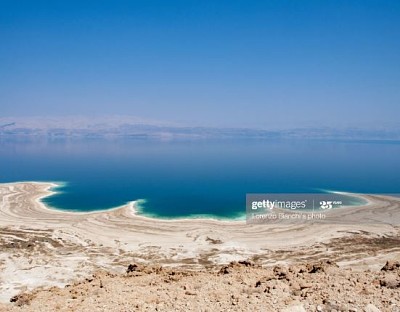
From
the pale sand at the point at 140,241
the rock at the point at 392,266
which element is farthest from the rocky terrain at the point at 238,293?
the pale sand at the point at 140,241

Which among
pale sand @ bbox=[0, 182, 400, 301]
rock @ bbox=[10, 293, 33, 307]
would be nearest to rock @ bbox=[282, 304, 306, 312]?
rock @ bbox=[10, 293, 33, 307]

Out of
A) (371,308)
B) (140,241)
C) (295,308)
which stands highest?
(371,308)

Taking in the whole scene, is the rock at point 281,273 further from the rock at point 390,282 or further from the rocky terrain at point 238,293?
the rock at point 390,282

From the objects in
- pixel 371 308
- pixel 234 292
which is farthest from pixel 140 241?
pixel 371 308

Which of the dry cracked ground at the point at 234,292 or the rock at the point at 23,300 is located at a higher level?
the dry cracked ground at the point at 234,292

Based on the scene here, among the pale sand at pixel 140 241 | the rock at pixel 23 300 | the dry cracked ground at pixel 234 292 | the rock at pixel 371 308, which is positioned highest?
the rock at pixel 371 308

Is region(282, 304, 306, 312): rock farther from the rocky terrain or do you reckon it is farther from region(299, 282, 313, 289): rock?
region(299, 282, 313, 289): rock

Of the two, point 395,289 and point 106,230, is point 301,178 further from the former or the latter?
point 395,289

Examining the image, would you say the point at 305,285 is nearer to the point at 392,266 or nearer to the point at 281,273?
the point at 281,273

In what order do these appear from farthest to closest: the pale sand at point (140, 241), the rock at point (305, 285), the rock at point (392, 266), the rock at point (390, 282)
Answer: the pale sand at point (140, 241)
the rock at point (392, 266)
the rock at point (305, 285)
the rock at point (390, 282)
